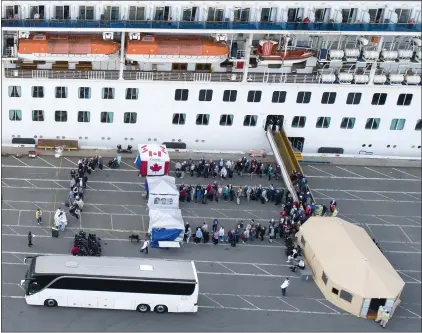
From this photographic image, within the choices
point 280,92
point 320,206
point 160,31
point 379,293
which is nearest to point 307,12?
point 280,92

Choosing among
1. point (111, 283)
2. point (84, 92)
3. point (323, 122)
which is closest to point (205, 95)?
point (84, 92)

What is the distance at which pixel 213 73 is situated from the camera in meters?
48.7

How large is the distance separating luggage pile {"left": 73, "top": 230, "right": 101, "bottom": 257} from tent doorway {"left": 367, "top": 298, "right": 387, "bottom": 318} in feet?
50.4

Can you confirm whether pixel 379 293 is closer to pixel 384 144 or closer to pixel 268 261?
pixel 268 261

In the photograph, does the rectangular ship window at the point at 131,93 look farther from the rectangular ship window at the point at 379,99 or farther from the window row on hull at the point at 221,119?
the rectangular ship window at the point at 379,99

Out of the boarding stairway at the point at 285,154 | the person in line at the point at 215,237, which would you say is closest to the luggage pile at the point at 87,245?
the person in line at the point at 215,237

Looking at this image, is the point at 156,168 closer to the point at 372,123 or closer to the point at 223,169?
the point at 223,169

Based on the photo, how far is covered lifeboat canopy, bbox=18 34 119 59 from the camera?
146 ft

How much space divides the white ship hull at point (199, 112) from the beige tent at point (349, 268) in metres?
12.8

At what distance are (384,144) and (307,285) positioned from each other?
19.3 m

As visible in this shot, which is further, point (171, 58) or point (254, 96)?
point (254, 96)

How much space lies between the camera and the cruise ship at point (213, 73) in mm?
45219

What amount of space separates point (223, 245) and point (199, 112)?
12.6 meters

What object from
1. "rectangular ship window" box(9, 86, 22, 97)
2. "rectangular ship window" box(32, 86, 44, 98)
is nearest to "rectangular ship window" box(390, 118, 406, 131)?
"rectangular ship window" box(32, 86, 44, 98)
